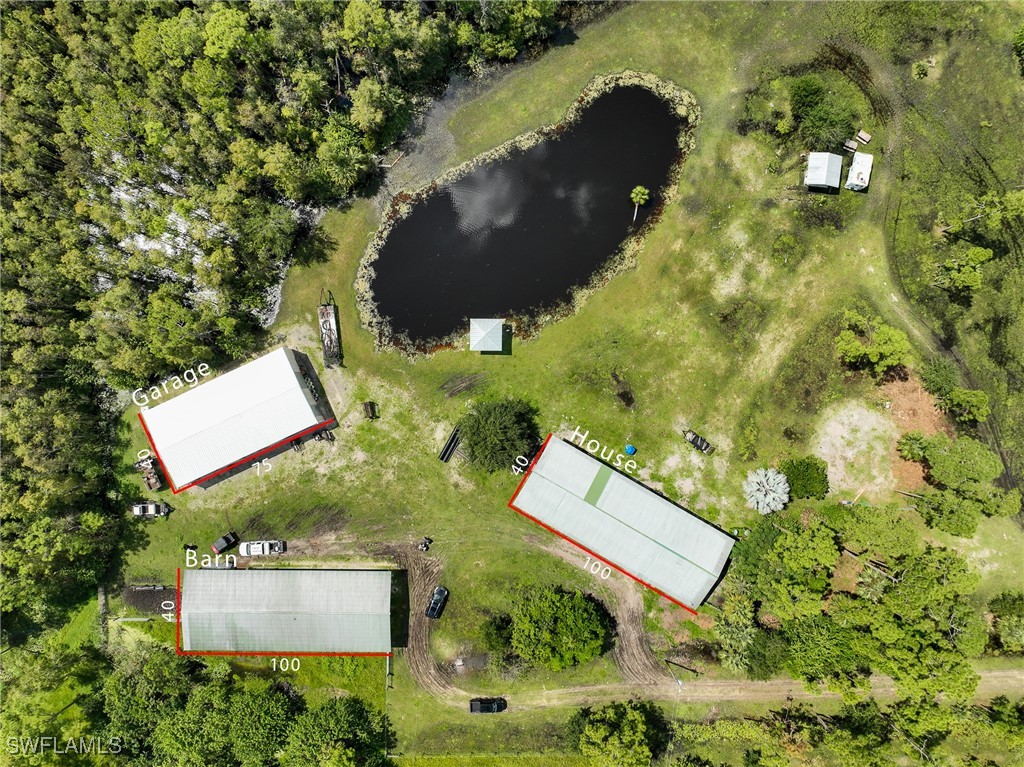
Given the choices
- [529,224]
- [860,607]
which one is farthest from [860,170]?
[860,607]

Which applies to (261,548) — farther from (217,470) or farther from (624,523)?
(624,523)

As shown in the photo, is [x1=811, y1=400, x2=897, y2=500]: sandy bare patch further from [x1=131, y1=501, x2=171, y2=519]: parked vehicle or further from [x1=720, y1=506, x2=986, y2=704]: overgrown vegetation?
[x1=131, y1=501, x2=171, y2=519]: parked vehicle

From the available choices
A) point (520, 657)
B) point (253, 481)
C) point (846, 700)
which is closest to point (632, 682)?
point (520, 657)

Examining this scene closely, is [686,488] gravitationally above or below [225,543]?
above

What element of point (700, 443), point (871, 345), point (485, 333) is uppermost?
point (871, 345)

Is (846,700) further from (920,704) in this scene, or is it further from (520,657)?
(520,657)

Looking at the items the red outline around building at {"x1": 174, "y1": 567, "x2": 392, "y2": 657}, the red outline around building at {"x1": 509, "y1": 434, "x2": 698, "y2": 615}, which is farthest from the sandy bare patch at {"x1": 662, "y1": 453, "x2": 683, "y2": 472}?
the red outline around building at {"x1": 174, "y1": 567, "x2": 392, "y2": 657}
